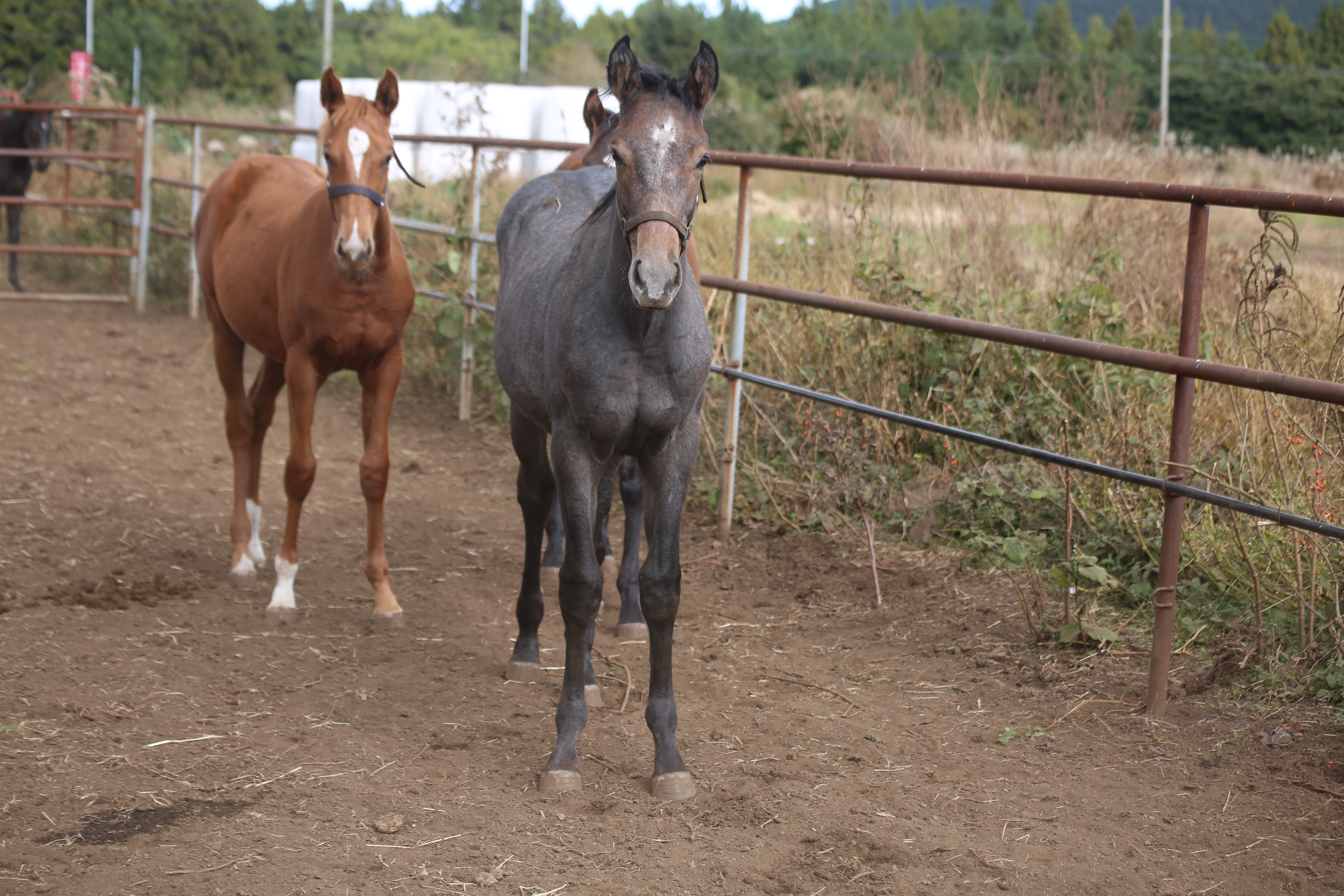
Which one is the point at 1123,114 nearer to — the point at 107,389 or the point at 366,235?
the point at 366,235

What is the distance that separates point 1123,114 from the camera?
7.04m

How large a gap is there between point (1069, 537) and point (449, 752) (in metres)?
2.10

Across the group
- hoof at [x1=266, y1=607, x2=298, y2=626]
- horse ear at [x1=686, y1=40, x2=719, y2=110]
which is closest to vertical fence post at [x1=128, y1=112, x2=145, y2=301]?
hoof at [x1=266, y1=607, x2=298, y2=626]

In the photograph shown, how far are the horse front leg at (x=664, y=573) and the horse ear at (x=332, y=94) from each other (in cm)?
193

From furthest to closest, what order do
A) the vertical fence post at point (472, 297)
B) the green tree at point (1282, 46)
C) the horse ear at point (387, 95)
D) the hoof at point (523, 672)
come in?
the green tree at point (1282, 46) → the vertical fence post at point (472, 297) → the horse ear at point (387, 95) → the hoof at point (523, 672)

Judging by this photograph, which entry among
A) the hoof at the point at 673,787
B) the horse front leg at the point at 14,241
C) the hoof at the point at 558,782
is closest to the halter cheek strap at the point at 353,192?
the hoof at the point at 558,782

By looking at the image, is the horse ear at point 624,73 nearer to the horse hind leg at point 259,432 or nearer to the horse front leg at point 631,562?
the horse front leg at point 631,562

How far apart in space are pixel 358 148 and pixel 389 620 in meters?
1.73

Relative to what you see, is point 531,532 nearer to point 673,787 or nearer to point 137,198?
point 673,787

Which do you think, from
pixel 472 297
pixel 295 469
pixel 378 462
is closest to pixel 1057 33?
pixel 472 297

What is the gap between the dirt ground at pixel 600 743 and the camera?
236 cm

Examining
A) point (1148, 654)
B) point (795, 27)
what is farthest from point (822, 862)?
point (795, 27)

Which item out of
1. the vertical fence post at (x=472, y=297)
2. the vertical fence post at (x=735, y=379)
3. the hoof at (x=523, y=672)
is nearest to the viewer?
the hoof at (x=523, y=672)

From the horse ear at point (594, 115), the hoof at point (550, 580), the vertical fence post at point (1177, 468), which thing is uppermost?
the horse ear at point (594, 115)
